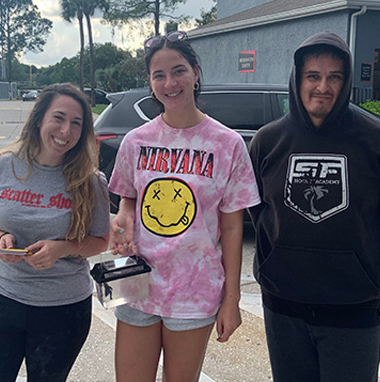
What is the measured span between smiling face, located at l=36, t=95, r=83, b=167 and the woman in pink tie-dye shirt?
30 cm

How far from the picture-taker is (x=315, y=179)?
1.95m

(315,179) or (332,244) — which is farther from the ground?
(315,179)

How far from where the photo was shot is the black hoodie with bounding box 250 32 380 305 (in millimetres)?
1886

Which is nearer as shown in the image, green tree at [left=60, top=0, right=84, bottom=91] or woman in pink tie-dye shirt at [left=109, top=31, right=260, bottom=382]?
woman in pink tie-dye shirt at [left=109, top=31, right=260, bottom=382]

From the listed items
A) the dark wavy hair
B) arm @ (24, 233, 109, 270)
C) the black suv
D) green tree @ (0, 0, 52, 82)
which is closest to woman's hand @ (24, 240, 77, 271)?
arm @ (24, 233, 109, 270)

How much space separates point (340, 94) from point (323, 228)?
545 mm

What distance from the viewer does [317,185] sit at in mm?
1953

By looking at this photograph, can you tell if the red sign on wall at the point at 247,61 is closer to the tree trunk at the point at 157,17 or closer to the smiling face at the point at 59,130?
the tree trunk at the point at 157,17

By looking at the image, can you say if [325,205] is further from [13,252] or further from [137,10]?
[137,10]

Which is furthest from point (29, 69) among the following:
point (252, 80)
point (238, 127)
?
point (238, 127)

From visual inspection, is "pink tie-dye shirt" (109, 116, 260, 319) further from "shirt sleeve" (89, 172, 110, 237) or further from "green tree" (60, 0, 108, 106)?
"green tree" (60, 0, 108, 106)

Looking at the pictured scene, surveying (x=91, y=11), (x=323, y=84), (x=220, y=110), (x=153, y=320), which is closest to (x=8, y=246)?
(x=153, y=320)

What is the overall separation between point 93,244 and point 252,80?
50.4ft

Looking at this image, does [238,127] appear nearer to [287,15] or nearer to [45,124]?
[45,124]
